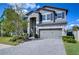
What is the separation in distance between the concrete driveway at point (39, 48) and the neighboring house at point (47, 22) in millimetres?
131

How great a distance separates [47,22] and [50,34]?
0.24 m

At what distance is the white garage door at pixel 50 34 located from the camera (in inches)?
226

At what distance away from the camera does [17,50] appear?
569 centimetres

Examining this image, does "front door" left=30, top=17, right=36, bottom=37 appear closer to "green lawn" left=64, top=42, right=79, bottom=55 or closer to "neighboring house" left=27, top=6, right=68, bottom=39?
"neighboring house" left=27, top=6, right=68, bottom=39

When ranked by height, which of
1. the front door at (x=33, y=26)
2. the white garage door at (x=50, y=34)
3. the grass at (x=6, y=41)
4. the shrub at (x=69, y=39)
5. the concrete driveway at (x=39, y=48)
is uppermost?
the front door at (x=33, y=26)

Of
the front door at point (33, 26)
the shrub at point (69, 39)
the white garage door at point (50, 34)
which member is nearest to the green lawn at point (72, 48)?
the shrub at point (69, 39)

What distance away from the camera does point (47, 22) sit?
5.77 metres

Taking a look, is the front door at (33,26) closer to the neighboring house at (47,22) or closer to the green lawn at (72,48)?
the neighboring house at (47,22)

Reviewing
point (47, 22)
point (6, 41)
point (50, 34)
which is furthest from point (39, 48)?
point (6, 41)

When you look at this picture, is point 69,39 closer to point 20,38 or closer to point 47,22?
point 47,22

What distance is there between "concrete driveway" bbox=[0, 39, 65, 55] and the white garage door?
75 mm

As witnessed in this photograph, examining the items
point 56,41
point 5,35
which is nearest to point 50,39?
point 56,41
